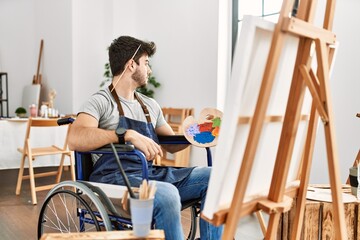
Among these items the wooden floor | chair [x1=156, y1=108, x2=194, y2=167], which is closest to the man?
the wooden floor

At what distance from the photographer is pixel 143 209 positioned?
1172 mm

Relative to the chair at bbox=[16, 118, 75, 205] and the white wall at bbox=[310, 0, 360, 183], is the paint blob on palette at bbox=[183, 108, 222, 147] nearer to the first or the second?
the white wall at bbox=[310, 0, 360, 183]

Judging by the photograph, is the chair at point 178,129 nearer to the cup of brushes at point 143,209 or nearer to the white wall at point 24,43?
the white wall at point 24,43

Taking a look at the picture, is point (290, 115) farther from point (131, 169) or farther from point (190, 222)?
point (190, 222)

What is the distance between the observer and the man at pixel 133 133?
1572 millimetres

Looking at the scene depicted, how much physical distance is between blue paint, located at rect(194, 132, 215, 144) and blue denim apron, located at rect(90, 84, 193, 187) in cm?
15

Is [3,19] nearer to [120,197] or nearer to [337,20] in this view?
[337,20]

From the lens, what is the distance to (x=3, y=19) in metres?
6.52

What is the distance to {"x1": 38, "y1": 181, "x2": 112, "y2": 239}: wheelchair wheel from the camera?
62.9 inches

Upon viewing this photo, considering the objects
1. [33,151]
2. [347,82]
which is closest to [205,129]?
[347,82]

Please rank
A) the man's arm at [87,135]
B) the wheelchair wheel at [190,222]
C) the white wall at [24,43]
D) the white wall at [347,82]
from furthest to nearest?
1. the white wall at [24,43]
2. the white wall at [347,82]
3. the wheelchair wheel at [190,222]
4. the man's arm at [87,135]

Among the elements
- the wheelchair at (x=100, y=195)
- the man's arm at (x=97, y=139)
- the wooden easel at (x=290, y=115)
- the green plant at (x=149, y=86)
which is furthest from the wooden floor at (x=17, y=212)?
the wooden easel at (x=290, y=115)

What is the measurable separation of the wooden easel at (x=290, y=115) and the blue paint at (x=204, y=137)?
57cm

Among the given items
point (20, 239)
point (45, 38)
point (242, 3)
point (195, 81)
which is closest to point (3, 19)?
point (45, 38)
